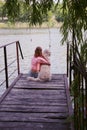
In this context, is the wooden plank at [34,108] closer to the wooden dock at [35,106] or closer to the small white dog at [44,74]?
the wooden dock at [35,106]

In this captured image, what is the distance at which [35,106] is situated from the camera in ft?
16.0

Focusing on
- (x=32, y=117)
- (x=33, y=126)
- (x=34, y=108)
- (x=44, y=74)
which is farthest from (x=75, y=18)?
(x=44, y=74)

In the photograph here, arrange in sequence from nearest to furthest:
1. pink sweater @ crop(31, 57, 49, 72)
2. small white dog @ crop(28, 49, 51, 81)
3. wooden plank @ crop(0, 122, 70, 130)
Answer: wooden plank @ crop(0, 122, 70, 130) < small white dog @ crop(28, 49, 51, 81) < pink sweater @ crop(31, 57, 49, 72)

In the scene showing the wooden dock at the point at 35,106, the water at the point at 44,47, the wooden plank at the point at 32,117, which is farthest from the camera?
the water at the point at 44,47

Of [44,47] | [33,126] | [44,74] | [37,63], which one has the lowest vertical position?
[44,47]

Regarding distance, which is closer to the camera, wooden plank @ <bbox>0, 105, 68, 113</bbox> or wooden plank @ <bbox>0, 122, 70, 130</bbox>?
wooden plank @ <bbox>0, 122, 70, 130</bbox>

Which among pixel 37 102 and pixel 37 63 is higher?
pixel 37 63

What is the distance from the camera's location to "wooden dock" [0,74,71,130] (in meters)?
4.04

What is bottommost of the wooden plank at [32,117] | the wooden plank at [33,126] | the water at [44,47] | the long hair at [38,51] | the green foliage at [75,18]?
the water at [44,47]

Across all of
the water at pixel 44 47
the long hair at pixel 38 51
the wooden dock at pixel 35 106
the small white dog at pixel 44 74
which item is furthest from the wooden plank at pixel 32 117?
the long hair at pixel 38 51

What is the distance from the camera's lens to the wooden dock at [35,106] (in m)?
4.04

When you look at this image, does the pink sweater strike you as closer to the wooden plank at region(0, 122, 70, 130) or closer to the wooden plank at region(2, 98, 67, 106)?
the wooden plank at region(2, 98, 67, 106)

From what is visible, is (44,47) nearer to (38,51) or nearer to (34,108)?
(38,51)

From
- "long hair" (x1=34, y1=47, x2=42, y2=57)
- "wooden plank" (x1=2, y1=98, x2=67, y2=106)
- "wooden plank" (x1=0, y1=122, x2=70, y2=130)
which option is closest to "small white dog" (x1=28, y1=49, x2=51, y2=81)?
"long hair" (x1=34, y1=47, x2=42, y2=57)
